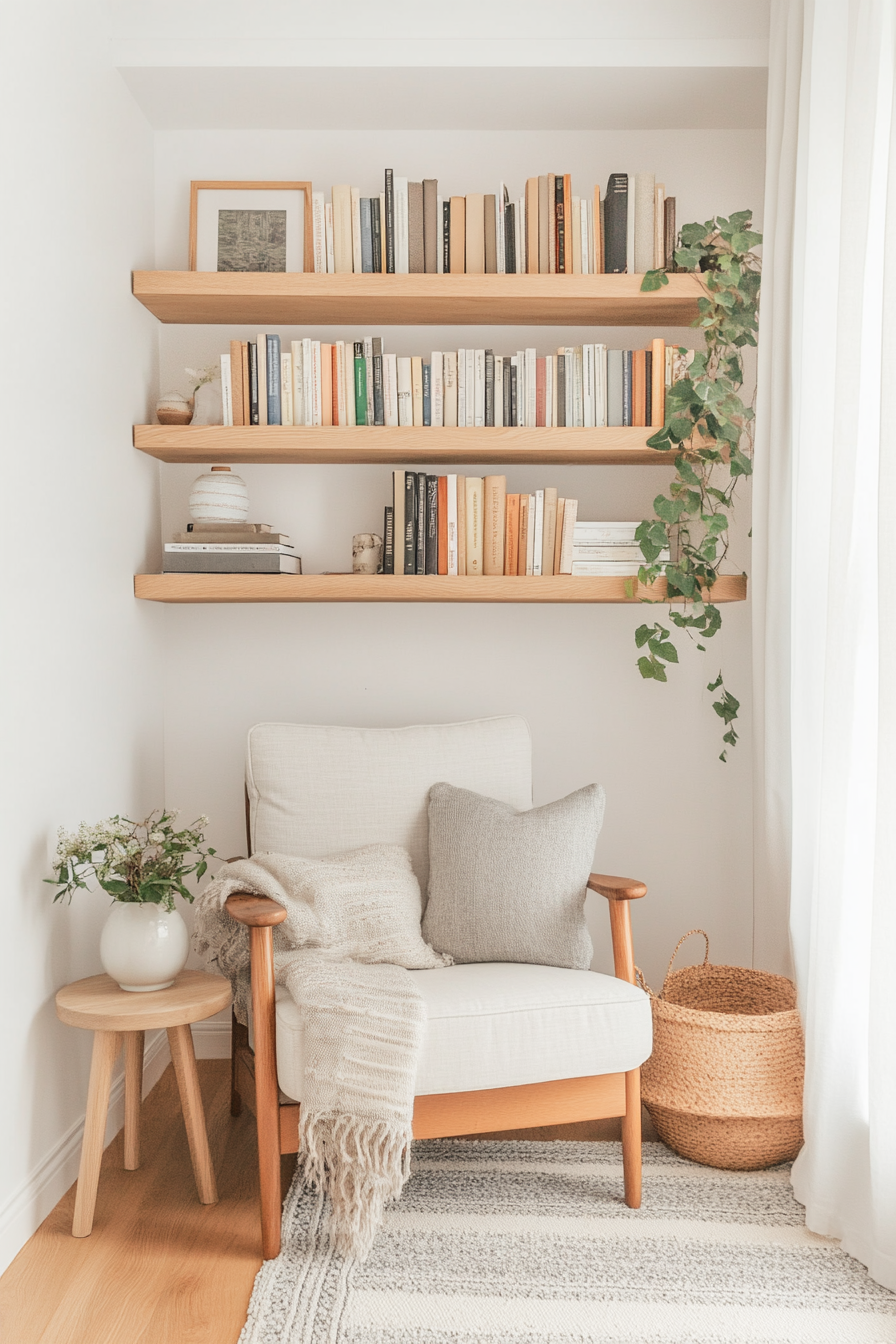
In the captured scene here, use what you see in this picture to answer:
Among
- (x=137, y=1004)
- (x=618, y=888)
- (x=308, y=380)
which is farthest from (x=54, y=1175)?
(x=308, y=380)

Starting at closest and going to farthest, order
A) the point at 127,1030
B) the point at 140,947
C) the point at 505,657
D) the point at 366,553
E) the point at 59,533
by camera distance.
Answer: the point at 127,1030, the point at 140,947, the point at 59,533, the point at 366,553, the point at 505,657

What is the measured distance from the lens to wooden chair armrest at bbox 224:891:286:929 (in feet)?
6.03

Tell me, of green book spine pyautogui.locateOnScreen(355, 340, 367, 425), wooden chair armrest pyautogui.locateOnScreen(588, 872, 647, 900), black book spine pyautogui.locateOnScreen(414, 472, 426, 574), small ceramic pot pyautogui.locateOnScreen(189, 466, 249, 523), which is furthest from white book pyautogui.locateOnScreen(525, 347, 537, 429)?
wooden chair armrest pyautogui.locateOnScreen(588, 872, 647, 900)

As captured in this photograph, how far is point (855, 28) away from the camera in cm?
184

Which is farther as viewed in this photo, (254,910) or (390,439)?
(390,439)

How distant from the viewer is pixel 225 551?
257cm

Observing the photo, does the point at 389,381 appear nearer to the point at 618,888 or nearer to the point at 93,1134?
the point at 618,888

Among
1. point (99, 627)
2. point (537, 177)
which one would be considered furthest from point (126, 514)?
point (537, 177)

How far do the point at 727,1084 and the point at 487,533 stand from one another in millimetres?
1409

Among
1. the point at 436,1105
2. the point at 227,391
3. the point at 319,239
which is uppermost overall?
the point at 319,239

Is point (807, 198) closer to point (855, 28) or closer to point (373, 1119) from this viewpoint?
point (855, 28)

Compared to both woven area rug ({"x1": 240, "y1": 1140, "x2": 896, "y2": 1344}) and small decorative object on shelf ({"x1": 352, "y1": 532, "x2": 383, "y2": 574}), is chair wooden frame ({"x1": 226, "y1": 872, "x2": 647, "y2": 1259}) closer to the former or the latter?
woven area rug ({"x1": 240, "y1": 1140, "x2": 896, "y2": 1344})

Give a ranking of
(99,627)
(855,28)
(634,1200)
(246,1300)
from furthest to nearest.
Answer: (99,627) < (634,1200) < (855,28) < (246,1300)

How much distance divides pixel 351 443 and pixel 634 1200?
1835 mm
